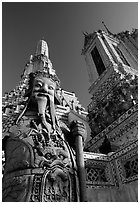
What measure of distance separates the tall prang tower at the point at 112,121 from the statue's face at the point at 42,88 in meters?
2.85

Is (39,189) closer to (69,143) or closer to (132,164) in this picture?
(69,143)

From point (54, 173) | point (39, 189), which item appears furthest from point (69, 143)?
point (39, 189)

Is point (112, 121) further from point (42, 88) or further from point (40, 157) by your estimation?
point (40, 157)

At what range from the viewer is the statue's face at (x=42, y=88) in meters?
5.15

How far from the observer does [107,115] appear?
468 inches

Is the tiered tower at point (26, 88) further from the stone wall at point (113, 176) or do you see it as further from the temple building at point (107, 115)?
the stone wall at point (113, 176)

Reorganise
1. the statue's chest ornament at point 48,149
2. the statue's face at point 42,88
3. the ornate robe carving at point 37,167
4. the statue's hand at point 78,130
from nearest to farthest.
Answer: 1. the ornate robe carving at point 37,167
2. the statue's chest ornament at point 48,149
3. the statue's hand at point 78,130
4. the statue's face at point 42,88

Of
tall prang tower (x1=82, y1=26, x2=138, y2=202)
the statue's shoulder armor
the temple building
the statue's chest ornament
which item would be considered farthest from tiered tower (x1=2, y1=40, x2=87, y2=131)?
the statue's chest ornament

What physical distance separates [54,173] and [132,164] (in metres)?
3.55

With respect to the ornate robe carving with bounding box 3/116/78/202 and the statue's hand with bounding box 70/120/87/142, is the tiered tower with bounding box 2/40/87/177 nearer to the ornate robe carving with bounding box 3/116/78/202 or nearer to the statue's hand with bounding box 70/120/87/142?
the statue's hand with bounding box 70/120/87/142

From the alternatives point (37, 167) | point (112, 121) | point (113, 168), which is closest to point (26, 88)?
point (112, 121)

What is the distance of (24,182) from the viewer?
3.40 meters

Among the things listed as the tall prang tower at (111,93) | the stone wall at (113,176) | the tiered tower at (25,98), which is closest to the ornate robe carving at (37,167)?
the stone wall at (113,176)

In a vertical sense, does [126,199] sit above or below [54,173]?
below
